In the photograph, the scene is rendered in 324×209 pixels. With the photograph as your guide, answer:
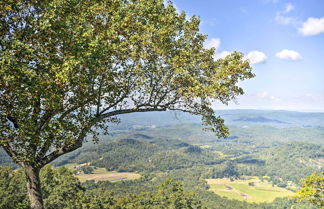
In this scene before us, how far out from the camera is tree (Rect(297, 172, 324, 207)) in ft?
59.1

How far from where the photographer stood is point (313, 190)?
18.2m

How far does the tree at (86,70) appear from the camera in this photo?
7664mm

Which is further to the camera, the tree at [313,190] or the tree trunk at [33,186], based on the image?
the tree at [313,190]

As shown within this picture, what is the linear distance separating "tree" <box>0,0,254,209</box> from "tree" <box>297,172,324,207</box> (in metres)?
12.0

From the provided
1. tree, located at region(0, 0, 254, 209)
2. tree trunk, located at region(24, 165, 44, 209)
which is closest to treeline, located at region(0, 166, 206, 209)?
tree trunk, located at region(24, 165, 44, 209)

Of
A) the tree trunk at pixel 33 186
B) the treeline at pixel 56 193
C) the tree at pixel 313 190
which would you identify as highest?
the tree trunk at pixel 33 186

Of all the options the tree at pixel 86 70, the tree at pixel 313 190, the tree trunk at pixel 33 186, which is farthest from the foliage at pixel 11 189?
the tree at pixel 313 190

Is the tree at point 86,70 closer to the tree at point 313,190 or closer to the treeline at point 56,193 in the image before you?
the tree at point 313,190

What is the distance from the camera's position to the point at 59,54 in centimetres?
855

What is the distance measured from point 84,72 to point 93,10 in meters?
2.81

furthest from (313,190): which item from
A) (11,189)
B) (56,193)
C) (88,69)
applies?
(11,189)

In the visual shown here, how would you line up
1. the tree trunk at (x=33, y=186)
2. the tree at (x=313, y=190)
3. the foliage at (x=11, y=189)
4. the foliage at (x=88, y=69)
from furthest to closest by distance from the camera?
the foliage at (x=11, y=189), the tree at (x=313, y=190), the tree trunk at (x=33, y=186), the foliage at (x=88, y=69)

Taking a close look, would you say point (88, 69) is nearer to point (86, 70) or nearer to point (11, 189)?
point (86, 70)

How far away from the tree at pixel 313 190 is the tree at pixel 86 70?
12.0m
